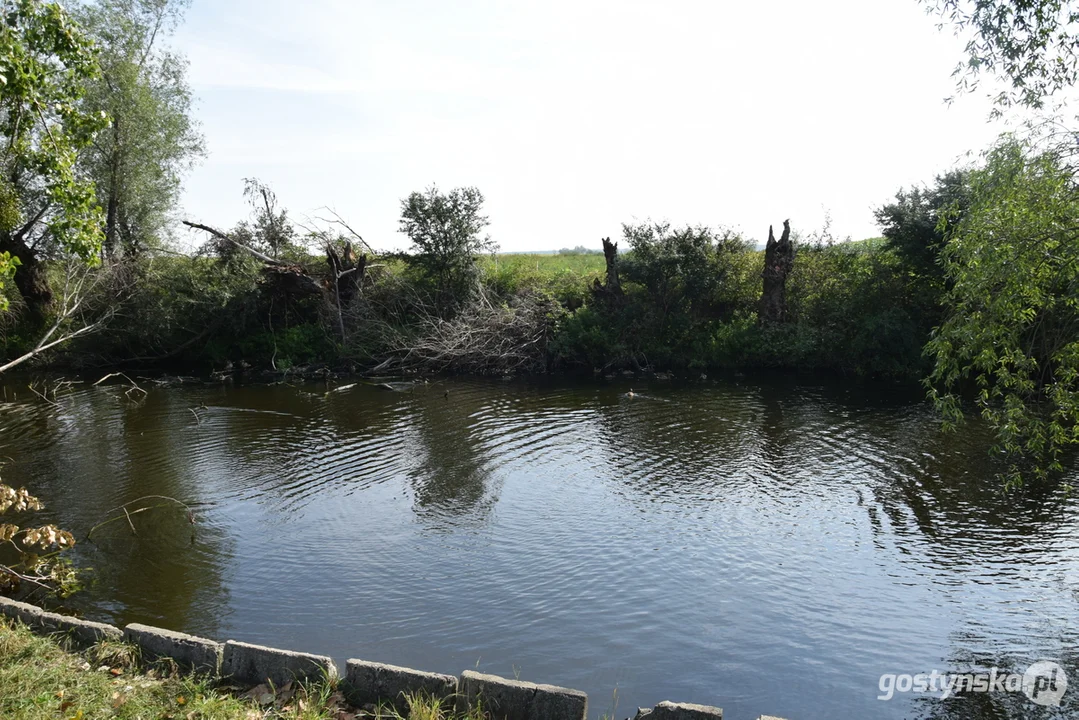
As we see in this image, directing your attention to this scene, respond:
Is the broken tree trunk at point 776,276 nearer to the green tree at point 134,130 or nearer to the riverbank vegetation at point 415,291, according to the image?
the riverbank vegetation at point 415,291

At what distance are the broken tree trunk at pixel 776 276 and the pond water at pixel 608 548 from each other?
793 centimetres

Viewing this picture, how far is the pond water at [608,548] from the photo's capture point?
27.4 feet

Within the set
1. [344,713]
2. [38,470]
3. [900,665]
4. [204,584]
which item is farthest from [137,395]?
[900,665]

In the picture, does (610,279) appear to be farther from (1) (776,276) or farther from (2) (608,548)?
(2) (608,548)

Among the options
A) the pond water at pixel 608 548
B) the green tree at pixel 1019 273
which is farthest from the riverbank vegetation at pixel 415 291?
the green tree at pixel 1019 273

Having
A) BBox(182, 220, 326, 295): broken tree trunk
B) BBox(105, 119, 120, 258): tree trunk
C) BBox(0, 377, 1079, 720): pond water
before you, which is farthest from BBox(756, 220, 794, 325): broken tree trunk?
BBox(105, 119, 120, 258): tree trunk

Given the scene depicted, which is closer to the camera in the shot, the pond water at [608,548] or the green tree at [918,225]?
the pond water at [608,548]

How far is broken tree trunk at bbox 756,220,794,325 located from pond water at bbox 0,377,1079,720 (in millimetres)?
7927

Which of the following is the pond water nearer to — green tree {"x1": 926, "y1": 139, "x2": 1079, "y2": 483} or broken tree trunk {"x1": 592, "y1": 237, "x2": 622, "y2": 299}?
green tree {"x1": 926, "y1": 139, "x2": 1079, "y2": 483}

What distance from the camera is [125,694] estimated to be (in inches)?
234

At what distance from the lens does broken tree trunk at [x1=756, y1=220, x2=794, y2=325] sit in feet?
91.9

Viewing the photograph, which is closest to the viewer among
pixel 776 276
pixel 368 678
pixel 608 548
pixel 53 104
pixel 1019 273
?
pixel 368 678

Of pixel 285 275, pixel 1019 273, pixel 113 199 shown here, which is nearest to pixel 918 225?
pixel 1019 273

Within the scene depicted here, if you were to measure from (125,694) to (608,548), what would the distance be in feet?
23.4
